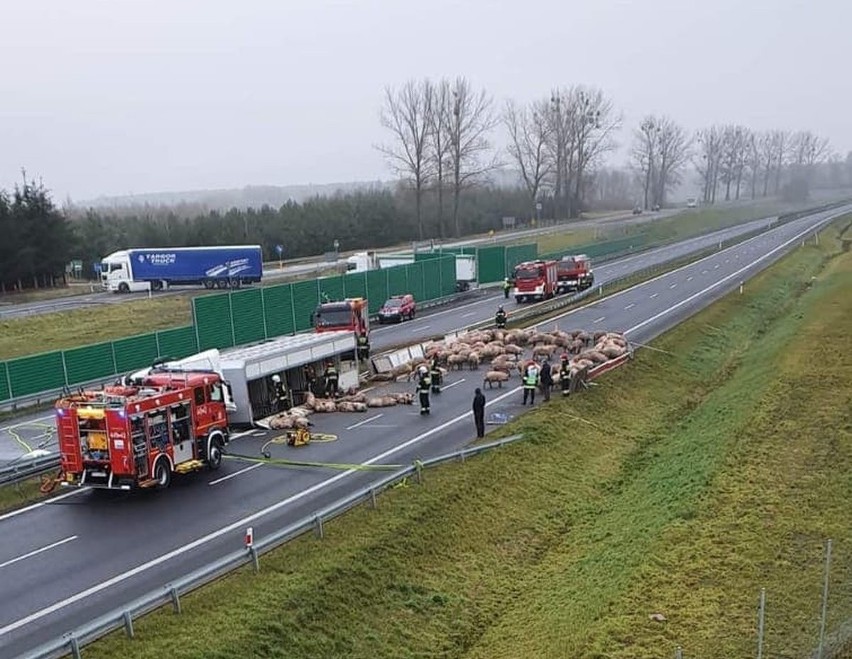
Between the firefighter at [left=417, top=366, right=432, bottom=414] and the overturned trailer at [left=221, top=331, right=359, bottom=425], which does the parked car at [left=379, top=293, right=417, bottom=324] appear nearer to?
the overturned trailer at [left=221, top=331, right=359, bottom=425]

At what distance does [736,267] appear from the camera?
7406 centimetres

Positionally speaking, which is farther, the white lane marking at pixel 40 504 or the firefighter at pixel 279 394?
the firefighter at pixel 279 394

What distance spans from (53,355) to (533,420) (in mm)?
21196

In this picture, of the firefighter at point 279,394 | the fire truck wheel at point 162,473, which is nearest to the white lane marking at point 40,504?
the fire truck wheel at point 162,473

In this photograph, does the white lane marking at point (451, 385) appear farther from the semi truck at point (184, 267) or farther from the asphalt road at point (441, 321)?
the semi truck at point (184, 267)

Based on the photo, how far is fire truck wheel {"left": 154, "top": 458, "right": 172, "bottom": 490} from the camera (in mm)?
21422

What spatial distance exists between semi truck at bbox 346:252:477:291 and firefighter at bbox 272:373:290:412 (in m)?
36.0

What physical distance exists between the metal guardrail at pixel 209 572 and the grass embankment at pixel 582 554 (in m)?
0.25

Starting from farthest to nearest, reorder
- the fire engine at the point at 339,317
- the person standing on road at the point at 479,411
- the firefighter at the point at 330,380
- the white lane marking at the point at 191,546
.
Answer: the fire engine at the point at 339,317 → the firefighter at the point at 330,380 → the person standing on road at the point at 479,411 → the white lane marking at the point at 191,546

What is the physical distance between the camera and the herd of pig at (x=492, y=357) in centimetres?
3106

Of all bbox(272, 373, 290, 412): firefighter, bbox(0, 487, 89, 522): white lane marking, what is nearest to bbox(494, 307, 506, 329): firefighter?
bbox(272, 373, 290, 412): firefighter

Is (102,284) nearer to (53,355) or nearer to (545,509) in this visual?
(53,355)

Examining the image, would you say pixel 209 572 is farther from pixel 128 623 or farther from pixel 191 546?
pixel 191 546

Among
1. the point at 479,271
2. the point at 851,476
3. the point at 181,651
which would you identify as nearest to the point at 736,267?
the point at 479,271
